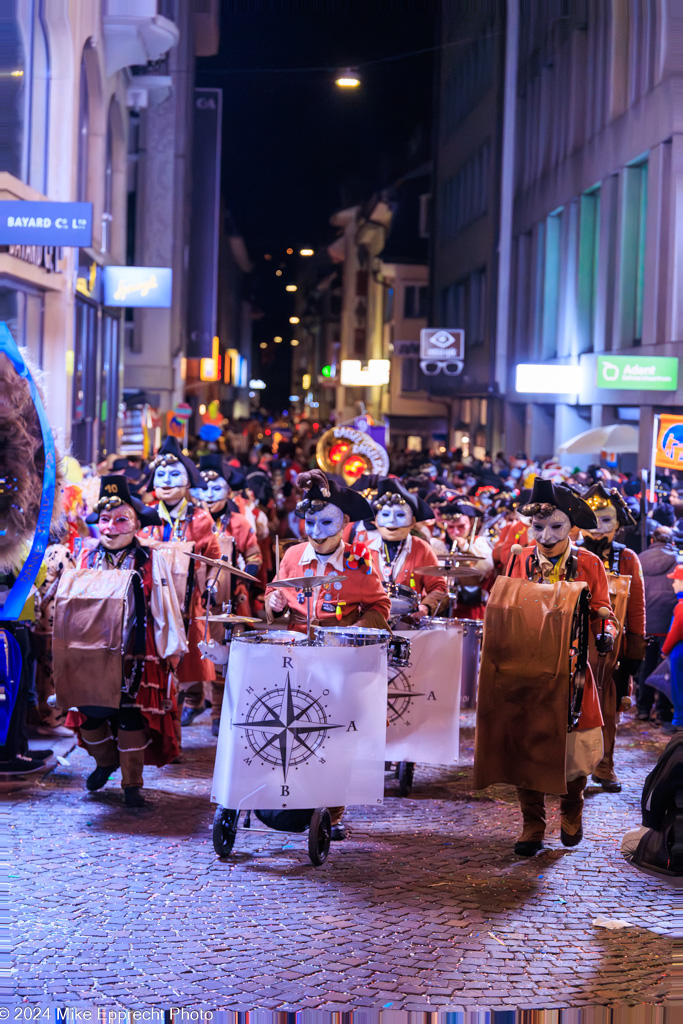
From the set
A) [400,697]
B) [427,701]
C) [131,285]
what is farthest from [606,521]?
[131,285]

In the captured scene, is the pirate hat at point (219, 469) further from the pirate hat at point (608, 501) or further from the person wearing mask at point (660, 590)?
the person wearing mask at point (660, 590)

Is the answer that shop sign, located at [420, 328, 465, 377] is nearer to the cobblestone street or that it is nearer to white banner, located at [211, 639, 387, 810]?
the cobblestone street

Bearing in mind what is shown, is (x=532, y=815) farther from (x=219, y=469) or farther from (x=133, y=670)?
(x=219, y=469)

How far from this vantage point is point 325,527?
23.8 feet

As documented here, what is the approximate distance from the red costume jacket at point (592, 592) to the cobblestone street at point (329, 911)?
0.79 m

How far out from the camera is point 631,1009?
4898 mm

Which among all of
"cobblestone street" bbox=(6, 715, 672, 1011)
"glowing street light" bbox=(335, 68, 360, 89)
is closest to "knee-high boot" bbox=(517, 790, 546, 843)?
"cobblestone street" bbox=(6, 715, 672, 1011)

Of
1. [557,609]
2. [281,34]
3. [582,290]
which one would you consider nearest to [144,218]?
[582,290]

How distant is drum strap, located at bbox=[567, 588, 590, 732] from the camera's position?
679 cm

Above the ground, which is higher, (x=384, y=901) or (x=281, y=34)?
(x=281, y=34)

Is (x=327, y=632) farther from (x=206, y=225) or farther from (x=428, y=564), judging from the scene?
(x=206, y=225)

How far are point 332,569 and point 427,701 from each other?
1190 millimetres

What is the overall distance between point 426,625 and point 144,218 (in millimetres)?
27583

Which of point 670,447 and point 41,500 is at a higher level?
point 670,447
